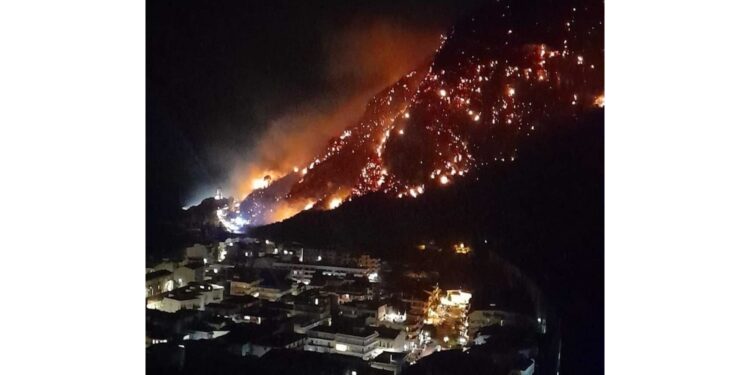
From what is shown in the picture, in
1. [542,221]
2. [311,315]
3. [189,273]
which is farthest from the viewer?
[189,273]

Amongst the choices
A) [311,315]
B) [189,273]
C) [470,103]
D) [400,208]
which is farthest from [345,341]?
[470,103]

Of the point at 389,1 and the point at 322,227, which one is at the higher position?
the point at 389,1

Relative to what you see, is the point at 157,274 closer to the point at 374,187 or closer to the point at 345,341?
the point at 345,341

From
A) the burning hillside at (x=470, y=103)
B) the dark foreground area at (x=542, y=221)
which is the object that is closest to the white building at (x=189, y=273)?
the burning hillside at (x=470, y=103)

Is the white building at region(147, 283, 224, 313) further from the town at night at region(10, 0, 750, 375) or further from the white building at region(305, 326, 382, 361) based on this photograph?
the white building at region(305, 326, 382, 361)
